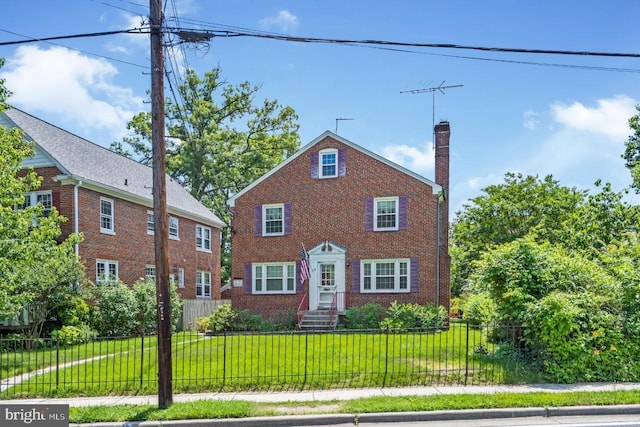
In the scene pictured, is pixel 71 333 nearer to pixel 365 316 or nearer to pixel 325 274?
pixel 325 274

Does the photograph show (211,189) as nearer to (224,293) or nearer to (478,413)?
(224,293)

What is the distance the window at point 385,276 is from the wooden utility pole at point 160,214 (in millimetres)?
12605

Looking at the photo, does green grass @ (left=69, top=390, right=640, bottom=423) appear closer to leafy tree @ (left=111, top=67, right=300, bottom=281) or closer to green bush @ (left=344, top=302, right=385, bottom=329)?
green bush @ (left=344, top=302, right=385, bottom=329)

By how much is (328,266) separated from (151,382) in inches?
457

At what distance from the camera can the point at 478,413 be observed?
7.79 m

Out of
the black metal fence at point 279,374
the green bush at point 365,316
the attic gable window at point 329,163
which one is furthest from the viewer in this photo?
the attic gable window at point 329,163

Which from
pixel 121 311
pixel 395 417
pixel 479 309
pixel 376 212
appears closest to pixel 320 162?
pixel 376 212

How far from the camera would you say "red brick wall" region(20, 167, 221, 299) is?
19.1 metres

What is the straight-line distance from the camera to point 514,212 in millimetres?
25891

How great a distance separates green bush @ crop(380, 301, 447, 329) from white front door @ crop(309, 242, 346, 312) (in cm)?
276

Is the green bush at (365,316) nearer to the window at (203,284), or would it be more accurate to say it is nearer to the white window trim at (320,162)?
the white window trim at (320,162)

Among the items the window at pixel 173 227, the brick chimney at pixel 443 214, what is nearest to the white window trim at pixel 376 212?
the brick chimney at pixel 443 214

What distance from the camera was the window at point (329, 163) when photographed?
2080 centimetres

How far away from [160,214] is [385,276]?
43.2ft
